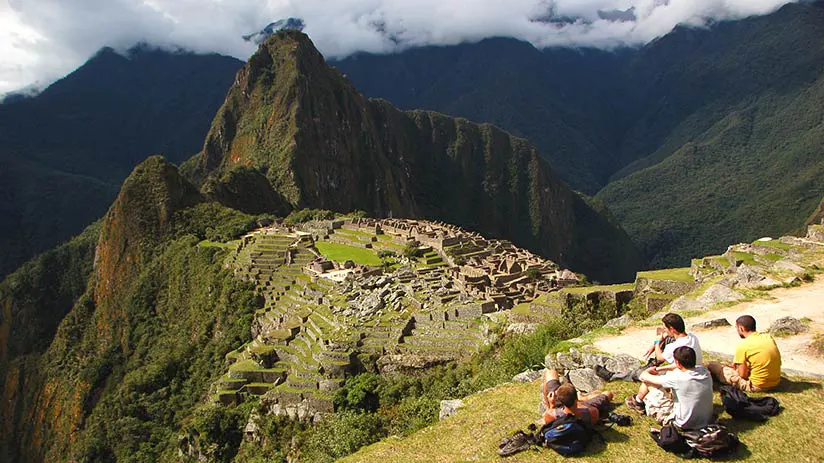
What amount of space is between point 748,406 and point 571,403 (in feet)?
8.89

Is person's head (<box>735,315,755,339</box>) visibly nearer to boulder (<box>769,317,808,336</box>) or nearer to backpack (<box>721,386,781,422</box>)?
backpack (<box>721,386,781,422</box>)

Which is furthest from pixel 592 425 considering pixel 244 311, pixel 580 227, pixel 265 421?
pixel 580 227

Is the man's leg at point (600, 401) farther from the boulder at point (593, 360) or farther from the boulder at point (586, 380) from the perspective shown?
the boulder at point (593, 360)

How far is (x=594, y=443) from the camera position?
891 centimetres

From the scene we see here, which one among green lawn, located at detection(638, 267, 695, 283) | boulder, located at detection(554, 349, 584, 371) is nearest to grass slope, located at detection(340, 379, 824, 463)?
boulder, located at detection(554, 349, 584, 371)

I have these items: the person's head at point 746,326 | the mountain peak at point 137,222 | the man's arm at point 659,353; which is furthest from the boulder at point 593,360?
the mountain peak at point 137,222

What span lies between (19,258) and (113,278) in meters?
97.2

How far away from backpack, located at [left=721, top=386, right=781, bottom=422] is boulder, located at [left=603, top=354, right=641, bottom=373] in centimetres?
223

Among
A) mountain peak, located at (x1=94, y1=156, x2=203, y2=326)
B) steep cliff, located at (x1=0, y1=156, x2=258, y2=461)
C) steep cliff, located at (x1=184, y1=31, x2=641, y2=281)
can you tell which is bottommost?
steep cliff, located at (x1=0, y1=156, x2=258, y2=461)

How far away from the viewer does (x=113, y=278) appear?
80562 mm

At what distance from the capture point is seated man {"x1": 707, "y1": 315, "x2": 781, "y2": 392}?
29.6 ft

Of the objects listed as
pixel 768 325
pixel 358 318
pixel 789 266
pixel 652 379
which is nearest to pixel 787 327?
pixel 768 325

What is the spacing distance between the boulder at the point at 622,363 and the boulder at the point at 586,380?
16.3 inches

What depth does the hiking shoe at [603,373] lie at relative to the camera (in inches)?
425
